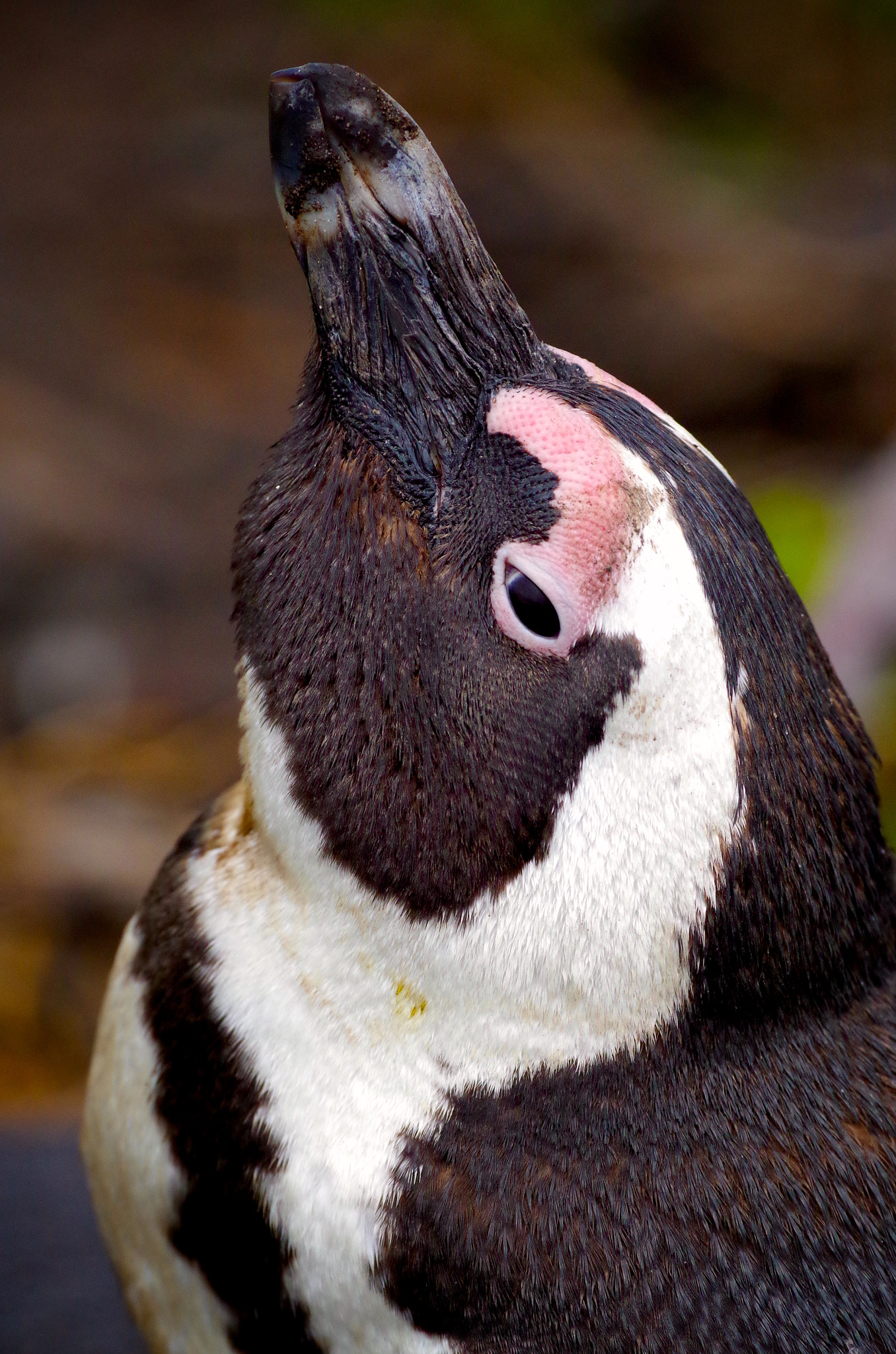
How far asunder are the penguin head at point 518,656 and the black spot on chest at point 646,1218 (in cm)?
9

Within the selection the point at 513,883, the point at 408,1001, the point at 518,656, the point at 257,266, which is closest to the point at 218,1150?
the point at 408,1001

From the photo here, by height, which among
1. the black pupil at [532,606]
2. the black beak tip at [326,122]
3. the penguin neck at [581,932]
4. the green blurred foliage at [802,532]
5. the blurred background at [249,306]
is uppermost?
the blurred background at [249,306]

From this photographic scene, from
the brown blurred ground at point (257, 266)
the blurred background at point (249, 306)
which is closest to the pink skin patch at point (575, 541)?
the blurred background at point (249, 306)

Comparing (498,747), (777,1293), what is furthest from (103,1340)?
(498,747)

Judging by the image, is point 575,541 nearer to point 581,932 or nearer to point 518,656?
point 518,656

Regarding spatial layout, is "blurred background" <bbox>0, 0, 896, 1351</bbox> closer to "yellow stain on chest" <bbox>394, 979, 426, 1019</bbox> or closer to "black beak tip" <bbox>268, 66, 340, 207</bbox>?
"yellow stain on chest" <bbox>394, 979, 426, 1019</bbox>

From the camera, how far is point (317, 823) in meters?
1.33

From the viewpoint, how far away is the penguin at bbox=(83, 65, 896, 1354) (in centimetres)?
125

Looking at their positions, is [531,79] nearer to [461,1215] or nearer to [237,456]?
[237,456]

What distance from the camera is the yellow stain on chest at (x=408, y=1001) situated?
1307 mm

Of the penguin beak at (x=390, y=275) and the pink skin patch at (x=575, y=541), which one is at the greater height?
the penguin beak at (x=390, y=275)

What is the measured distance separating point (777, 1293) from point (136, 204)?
515cm

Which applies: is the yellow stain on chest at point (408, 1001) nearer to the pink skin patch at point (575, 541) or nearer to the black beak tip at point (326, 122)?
the pink skin patch at point (575, 541)

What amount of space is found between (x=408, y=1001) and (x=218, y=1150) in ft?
0.81
